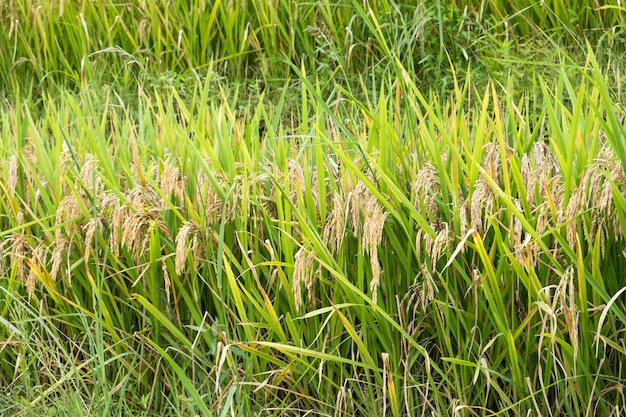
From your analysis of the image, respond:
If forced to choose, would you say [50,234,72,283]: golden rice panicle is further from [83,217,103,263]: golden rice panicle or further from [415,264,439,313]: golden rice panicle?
[415,264,439,313]: golden rice panicle

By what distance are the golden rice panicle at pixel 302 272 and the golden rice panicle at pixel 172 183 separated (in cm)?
36

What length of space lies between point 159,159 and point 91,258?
0.29 m

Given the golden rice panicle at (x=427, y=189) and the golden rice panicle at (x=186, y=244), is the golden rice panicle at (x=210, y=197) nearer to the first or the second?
the golden rice panicle at (x=186, y=244)

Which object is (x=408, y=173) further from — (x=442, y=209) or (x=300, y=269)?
(x=300, y=269)

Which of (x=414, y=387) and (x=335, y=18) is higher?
(x=335, y=18)

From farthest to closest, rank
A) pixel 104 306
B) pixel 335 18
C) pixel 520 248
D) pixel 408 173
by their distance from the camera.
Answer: pixel 335 18
pixel 104 306
pixel 408 173
pixel 520 248

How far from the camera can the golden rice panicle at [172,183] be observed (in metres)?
1.88

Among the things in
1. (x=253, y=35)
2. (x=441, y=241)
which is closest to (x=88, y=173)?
(x=441, y=241)

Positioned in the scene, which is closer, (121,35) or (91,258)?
(91,258)

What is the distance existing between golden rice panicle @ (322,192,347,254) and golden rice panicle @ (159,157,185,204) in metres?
0.35

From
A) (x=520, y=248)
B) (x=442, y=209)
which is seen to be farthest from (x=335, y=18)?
(x=520, y=248)

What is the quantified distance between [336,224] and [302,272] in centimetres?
15

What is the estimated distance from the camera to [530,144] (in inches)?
72.4

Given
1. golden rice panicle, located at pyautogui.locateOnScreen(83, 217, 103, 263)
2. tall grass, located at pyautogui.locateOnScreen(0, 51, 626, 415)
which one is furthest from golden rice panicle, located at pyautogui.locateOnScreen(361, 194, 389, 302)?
golden rice panicle, located at pyautogui.locateOnScreen(83, 217, 103, 263)
